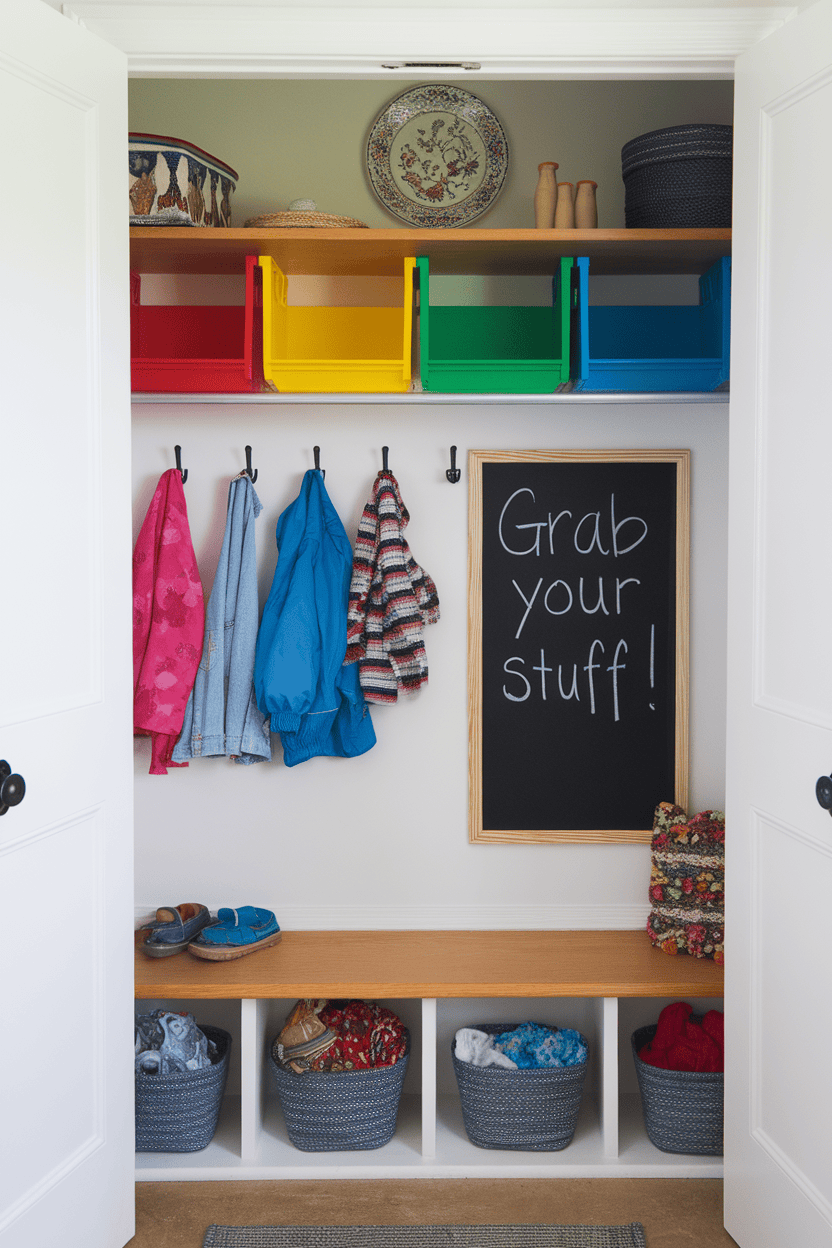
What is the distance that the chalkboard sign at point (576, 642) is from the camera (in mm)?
2432

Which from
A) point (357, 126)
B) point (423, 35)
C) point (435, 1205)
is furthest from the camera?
point (357, 126)

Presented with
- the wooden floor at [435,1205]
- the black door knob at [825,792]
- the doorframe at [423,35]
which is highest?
the doorframe at [423,35]

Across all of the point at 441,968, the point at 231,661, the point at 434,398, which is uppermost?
the point at 434,398

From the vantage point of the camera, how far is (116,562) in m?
1.78

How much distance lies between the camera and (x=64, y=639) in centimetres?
163

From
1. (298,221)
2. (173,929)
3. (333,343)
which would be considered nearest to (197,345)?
(333,343)

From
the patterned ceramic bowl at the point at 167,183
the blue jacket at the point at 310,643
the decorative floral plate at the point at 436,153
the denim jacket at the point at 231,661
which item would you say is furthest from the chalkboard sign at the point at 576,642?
the patterned ceramic bowl at the point at 167,183

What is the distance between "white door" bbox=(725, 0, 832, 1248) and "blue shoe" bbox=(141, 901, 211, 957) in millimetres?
1263

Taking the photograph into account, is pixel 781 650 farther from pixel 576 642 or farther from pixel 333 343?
pixel 333 343

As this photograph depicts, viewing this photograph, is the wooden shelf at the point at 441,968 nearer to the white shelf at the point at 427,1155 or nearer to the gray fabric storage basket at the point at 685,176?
the white shelf at the point at 427,1155

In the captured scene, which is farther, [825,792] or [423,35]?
[423,35]

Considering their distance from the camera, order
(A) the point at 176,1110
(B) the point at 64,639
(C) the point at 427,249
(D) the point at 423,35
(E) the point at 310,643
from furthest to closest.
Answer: (E) the point at 310,643 → (C) the point at 427,249 → (A) the point at 176,1110 → (D) the point at 423,35 → (B) the point at 64,639

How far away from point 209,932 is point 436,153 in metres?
2.03

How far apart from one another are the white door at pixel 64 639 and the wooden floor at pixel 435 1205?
18 centimetres
